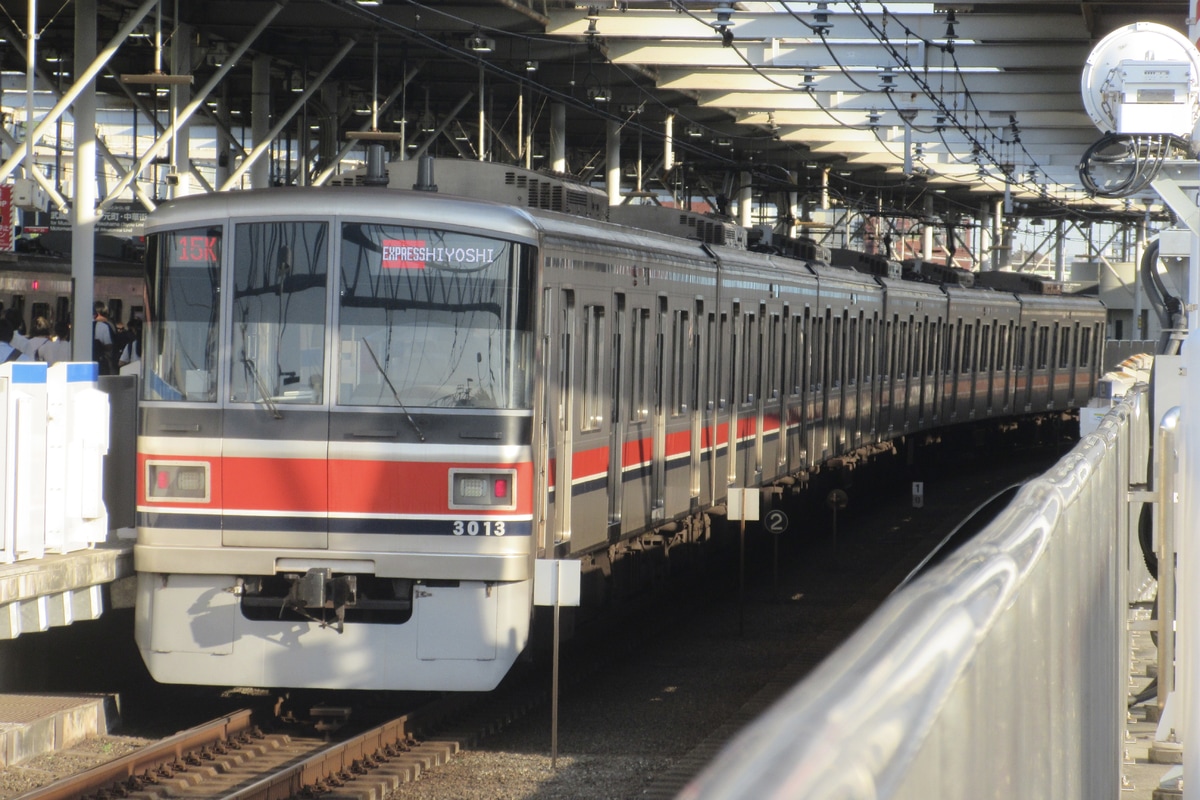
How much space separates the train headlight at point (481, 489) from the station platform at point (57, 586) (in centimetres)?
228

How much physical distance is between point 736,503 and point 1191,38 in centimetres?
506

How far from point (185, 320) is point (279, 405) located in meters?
0.72

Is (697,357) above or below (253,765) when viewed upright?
above

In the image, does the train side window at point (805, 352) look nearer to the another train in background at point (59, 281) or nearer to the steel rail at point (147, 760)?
the another train in background at point (59, 281)

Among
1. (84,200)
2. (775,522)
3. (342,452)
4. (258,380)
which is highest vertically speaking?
(84,200)

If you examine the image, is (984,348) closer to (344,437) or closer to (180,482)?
(344,437)

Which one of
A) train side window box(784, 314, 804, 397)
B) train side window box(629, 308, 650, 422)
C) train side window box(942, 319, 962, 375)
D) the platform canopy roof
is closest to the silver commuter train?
train side window box(629, 308, 650, 422)

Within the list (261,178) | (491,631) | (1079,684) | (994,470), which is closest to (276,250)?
(491,631)

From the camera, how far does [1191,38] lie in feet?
30.9

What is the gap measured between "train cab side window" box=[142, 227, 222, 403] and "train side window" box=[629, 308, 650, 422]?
10.6 ft

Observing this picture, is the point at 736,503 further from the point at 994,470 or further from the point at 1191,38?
the point at 994,470

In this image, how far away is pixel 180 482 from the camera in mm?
8758

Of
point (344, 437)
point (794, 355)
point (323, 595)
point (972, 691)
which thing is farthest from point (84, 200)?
point (972, 691)

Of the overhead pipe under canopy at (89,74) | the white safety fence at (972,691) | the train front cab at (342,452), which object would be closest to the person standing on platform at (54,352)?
the overhead pipe under canopy at (89,74)
